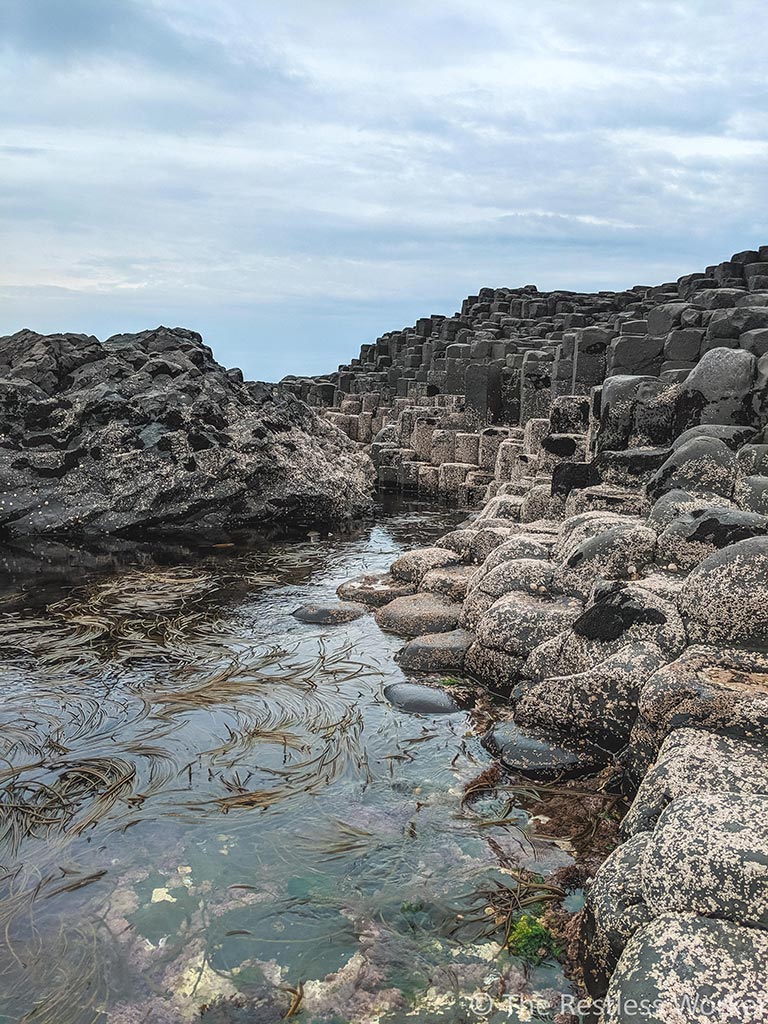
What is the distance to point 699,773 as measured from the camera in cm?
267

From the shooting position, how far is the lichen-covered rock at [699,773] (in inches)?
102

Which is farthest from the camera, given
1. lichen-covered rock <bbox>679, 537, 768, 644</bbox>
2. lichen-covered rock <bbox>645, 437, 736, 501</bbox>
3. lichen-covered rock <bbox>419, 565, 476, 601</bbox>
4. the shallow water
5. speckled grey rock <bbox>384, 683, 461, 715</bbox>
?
lichen-covered rock <bbox>419, 565, 476, 601</bbox>

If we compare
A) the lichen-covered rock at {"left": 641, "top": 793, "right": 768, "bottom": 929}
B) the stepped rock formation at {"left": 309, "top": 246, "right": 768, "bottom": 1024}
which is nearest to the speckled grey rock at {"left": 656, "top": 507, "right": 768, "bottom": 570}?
the stepped rock formation at {"left": 309, "top": 246, "right": 768, "bottom": 1024}

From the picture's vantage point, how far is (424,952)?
2.47 metres

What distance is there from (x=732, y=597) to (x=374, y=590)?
334 centimetres

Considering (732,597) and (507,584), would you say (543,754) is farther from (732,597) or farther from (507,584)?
(507,584)

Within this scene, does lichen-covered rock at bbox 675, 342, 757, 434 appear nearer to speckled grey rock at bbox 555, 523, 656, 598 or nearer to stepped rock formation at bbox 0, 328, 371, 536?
speckled grey rock at bbox 555, 523, 656, 598

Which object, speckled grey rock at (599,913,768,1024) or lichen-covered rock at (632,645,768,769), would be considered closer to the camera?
speckled grey rock at (599,913,768,1024)

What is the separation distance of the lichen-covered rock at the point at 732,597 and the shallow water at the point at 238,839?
1111 mm

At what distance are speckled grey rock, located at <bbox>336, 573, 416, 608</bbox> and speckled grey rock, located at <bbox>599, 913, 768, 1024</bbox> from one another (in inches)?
169

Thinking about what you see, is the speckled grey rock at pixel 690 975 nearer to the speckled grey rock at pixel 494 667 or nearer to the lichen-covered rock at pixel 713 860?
the lichen-covered rock at pixel 713 860

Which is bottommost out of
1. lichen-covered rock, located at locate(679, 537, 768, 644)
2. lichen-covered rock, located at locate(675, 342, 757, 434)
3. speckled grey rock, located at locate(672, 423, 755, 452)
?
lichen-covered rock, located at locate(679, 537, 768, 644)

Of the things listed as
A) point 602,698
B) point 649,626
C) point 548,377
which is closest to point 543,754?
point 602,698

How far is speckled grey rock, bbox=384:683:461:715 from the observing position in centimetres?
430
